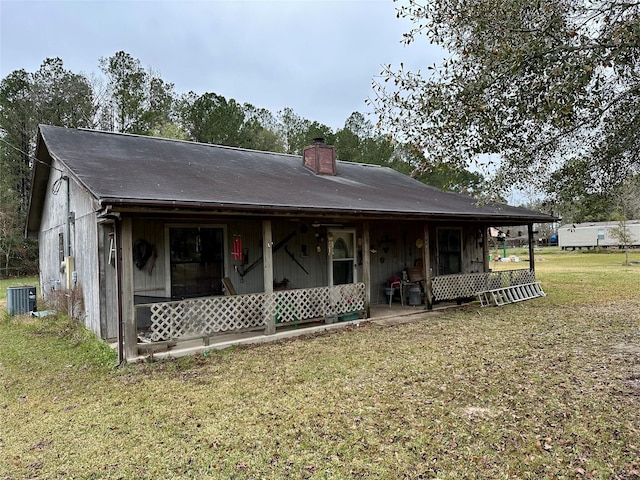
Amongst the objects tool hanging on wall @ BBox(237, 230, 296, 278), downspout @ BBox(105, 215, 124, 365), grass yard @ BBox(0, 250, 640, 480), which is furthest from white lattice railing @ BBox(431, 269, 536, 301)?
downspout @ BBox(105, 215, 124, 365)

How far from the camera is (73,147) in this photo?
28.8 feet

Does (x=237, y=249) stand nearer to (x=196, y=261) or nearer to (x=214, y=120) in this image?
(x=196, y=261)

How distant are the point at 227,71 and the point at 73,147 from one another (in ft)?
72.8

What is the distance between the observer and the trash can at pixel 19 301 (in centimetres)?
1079

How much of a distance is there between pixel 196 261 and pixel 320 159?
5.56 m

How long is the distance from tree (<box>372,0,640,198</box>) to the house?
4.78 feet

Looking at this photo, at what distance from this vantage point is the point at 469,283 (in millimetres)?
11430

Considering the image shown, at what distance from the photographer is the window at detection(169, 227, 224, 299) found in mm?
8273

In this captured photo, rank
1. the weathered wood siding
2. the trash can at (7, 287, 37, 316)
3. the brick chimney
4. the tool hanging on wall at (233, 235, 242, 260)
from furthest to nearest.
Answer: the brick chimney → the trash can at (7, 287, 37, 316) → the tool hanging on wall at (233, 235, 242, 260) → the weathered wood siding

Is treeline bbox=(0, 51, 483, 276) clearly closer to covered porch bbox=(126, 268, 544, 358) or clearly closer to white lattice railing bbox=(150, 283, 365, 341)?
covered porch bbox=(126, 268, 544, 358)

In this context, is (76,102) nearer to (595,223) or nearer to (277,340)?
(277,340)

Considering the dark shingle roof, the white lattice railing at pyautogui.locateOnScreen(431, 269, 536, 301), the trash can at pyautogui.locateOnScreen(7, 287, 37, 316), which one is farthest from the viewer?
the white lattice railing at pyautogui.locateOnScreen(431, 269, 536, 301)

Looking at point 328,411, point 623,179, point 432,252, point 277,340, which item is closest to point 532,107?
point 623,179

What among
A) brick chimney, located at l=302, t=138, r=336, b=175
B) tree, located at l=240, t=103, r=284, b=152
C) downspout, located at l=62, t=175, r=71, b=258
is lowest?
downspout, located at l=62, t=175, r=71, b=258
